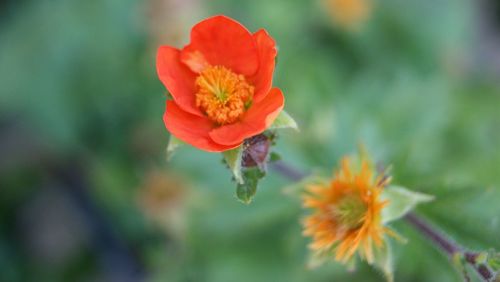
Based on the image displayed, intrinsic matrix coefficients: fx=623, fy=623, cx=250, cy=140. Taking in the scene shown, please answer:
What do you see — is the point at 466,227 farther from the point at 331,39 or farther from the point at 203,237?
the point at 331,39

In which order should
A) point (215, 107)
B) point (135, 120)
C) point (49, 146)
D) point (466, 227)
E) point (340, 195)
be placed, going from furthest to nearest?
point (49, 146), point (135, 120), point (466, 227), point (340, 195), point (215, 107)

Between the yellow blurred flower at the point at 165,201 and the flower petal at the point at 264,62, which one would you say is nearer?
the flower petal at the point at 264,62

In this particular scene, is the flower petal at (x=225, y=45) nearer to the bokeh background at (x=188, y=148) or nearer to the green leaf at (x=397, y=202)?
the green leaf at (x=397, y=202)

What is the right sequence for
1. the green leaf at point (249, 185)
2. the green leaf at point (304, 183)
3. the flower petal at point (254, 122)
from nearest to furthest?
the flower petal at point (254, 122)
the green leaf at point (249, 185)
the green leaf at point (304, 183)

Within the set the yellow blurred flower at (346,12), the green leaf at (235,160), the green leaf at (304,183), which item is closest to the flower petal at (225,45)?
the green leaf at (235,160)

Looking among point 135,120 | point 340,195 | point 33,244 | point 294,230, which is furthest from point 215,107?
point 33,244

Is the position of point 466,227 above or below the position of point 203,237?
below
